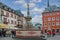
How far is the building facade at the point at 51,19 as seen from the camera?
3.63 m

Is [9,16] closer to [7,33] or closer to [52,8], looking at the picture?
[7,33]

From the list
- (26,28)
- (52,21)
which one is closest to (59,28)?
(52,21)

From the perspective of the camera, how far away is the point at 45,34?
361cm

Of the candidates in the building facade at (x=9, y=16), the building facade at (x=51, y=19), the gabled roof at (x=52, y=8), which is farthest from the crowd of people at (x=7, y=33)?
the gabled roof at (x=52, y=8)

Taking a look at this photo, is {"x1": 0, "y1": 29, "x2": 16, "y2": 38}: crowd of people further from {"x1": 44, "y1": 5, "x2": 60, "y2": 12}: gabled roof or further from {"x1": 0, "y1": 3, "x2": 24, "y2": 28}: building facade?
{"x1": 44, "y1": 5, "x2": 60, "y2": 12}: gabled roof

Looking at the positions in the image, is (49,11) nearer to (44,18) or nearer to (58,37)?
(44,18)

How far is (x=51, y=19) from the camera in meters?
3.64

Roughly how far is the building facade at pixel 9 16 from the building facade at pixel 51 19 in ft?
1.94

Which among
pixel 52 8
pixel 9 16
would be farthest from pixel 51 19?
pixel 9 16

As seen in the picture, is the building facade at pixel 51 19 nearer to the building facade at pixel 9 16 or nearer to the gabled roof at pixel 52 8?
the gabled roof at pixel 52 8

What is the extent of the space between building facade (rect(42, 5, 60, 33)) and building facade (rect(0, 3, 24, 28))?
1.94 feet

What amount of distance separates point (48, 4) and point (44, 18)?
383 mm

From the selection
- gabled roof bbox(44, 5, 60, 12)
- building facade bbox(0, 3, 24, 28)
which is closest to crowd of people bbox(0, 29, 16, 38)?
building facade bbox(0, 3, 24, 28)

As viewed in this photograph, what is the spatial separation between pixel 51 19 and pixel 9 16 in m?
1.05
